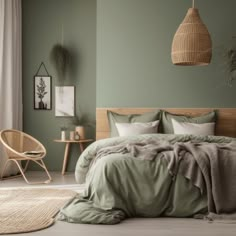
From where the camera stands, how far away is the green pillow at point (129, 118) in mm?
5867

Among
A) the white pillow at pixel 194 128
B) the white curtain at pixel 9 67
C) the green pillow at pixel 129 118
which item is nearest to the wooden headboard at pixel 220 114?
the green pillow at pixel 129 118

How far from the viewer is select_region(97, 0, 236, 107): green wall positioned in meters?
6.21

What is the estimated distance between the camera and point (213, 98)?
20.4 feet

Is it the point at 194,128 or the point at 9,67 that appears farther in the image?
the point at 9,67

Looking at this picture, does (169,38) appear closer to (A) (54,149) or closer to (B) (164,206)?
(A) (54,149)

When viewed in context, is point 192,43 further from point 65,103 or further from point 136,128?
point 65,103

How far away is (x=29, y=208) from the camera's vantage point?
14.0 ft

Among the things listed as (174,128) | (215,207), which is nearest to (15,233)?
(215,207)

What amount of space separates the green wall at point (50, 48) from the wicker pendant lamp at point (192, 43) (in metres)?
2.14

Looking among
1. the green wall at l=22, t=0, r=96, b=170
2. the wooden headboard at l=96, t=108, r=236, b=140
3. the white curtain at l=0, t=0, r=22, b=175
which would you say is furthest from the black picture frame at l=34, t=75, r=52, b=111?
the wooden headboard at l=96, t=108, r=236, b=140

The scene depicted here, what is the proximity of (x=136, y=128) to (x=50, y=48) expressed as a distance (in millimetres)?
2186

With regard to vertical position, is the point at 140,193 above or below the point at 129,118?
below

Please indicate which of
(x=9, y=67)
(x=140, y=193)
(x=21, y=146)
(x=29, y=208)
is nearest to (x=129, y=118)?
(x=21, y=146)

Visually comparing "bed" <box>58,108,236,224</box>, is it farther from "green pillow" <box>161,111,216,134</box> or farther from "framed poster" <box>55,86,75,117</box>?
"framed poster" <box>55,86,75,117</box>
